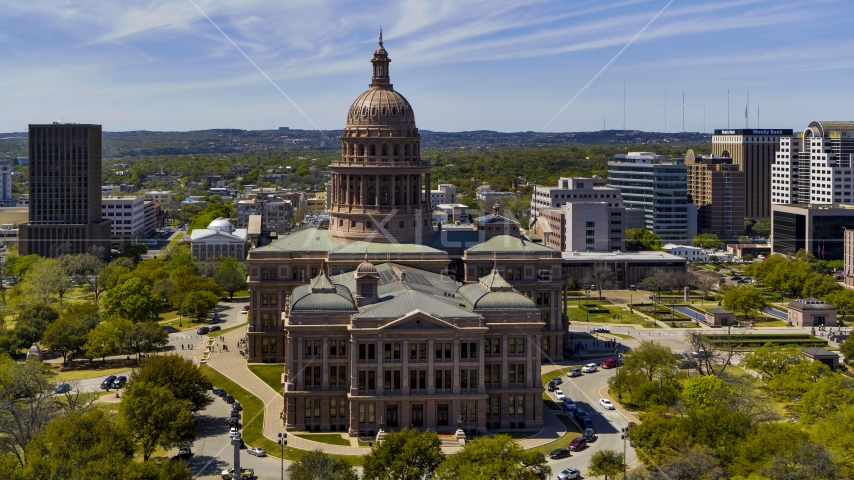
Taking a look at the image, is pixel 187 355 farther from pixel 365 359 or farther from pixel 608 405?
pixel 608 405

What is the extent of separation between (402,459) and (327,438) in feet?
65.9

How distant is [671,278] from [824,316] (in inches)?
1364

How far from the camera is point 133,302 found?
5517 inches

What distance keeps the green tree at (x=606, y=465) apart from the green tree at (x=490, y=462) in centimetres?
501

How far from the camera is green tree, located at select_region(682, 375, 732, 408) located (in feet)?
302

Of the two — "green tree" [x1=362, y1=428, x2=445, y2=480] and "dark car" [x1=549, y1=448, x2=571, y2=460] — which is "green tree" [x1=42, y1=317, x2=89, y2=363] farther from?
"dark car" [x1=549, y1=448, x2=571, y2=460]

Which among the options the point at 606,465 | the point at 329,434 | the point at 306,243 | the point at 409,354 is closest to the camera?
the point at 606,465

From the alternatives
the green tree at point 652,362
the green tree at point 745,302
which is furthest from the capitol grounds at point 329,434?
the green tree at point 745,302

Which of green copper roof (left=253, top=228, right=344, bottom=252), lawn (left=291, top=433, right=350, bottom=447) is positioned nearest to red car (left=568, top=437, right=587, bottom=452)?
lawn (left=291, top=433, right=350, bottom=447)

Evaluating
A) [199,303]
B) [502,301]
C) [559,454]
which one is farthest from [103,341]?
[559,454]

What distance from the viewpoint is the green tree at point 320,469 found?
71.5 m

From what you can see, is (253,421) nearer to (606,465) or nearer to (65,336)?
(606,465)

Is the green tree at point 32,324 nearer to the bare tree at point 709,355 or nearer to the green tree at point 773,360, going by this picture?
the bare tree at point 709,355

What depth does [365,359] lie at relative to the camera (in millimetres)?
92500
